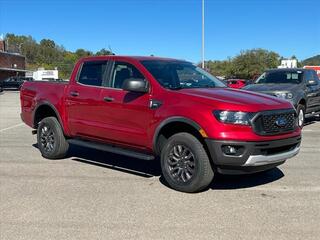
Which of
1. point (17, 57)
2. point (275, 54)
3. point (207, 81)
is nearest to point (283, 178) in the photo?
point (207, 81)

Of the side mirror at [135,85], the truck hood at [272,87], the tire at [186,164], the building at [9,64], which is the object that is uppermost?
the building at [9,64]

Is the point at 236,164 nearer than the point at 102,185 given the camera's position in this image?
Yes

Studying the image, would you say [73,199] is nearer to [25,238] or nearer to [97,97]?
[25,238]

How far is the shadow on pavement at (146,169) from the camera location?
6867 millimetres

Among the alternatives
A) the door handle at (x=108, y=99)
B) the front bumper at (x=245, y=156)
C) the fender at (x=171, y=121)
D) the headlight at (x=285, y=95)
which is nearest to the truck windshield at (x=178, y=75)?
the fender at (x=171, y=121)

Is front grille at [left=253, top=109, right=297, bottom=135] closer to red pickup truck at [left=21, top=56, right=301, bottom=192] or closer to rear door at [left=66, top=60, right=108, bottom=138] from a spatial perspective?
red pickup truck at [left=21, top=56, right=301, bottom=192]

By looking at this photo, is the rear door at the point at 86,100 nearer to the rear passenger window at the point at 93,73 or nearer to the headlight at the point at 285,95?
the rear passenger window at the point at 93,73

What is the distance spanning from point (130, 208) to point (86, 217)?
588 mm

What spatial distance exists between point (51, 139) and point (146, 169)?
6.52 ft

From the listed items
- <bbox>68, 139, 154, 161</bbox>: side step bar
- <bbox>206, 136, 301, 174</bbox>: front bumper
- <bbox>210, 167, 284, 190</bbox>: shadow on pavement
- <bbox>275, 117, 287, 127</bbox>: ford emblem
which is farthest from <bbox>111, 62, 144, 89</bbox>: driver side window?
<bbox>275, 117, 287, 127</bbox>: ford emblem

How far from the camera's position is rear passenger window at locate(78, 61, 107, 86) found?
7.72 meters

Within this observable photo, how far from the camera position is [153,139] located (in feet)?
21.8

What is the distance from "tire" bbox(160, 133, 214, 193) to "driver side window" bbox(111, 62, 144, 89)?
4.36 ft

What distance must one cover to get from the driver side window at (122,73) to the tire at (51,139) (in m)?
1.67
